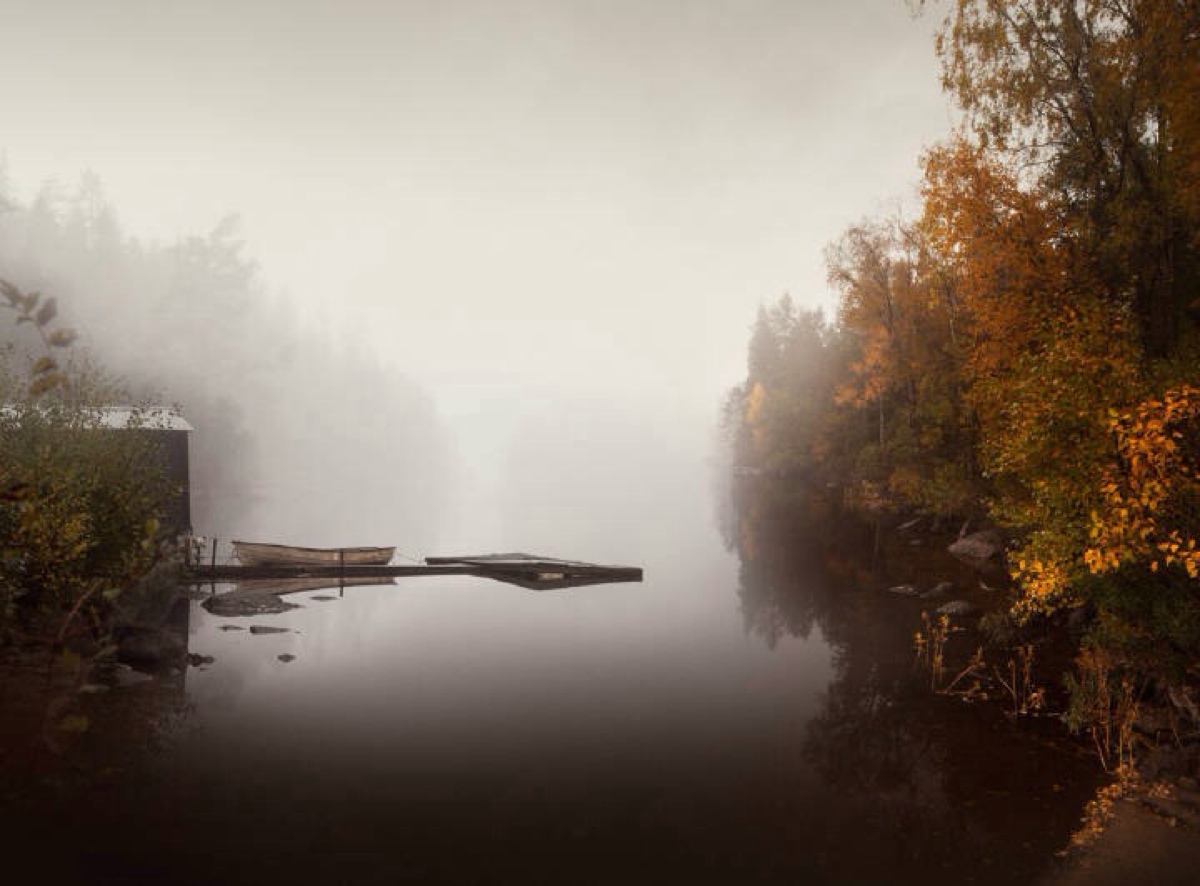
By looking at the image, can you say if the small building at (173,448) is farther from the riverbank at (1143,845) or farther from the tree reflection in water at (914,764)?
the riverbank at (1143,845)

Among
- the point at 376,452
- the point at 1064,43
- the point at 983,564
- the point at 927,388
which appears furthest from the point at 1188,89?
the point at 376,452

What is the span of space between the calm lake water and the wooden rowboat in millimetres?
4128

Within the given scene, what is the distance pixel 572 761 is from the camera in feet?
50.0

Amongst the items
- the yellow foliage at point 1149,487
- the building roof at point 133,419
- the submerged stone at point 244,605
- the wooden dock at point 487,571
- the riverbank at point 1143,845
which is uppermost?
the building roof at point 133,419

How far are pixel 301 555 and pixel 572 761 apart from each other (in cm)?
2004

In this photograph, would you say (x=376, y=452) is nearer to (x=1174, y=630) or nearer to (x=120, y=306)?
(x=120, y=306)

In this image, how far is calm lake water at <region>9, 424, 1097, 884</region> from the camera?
450 inches

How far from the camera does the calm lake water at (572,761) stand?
11430 millimetres

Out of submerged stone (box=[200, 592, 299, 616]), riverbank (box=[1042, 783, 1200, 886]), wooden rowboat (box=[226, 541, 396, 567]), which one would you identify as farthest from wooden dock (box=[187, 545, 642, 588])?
riverbank (box=[1042, 783, 1200, 886])

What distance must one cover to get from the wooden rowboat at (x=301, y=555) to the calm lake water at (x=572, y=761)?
163 inches

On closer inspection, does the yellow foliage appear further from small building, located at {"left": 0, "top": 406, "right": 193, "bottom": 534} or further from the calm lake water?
small building, located at {"left": 0, "top": 406, "right": 193, "bottom": 534}

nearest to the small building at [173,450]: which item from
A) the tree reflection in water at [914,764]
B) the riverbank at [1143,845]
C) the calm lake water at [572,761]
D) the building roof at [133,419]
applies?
the building roof at [133,419]

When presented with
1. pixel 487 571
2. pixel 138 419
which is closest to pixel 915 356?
pixel 487 571

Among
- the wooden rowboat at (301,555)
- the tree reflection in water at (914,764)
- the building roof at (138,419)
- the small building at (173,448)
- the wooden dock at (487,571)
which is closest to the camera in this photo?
the tree reflection in water at (914,764)
